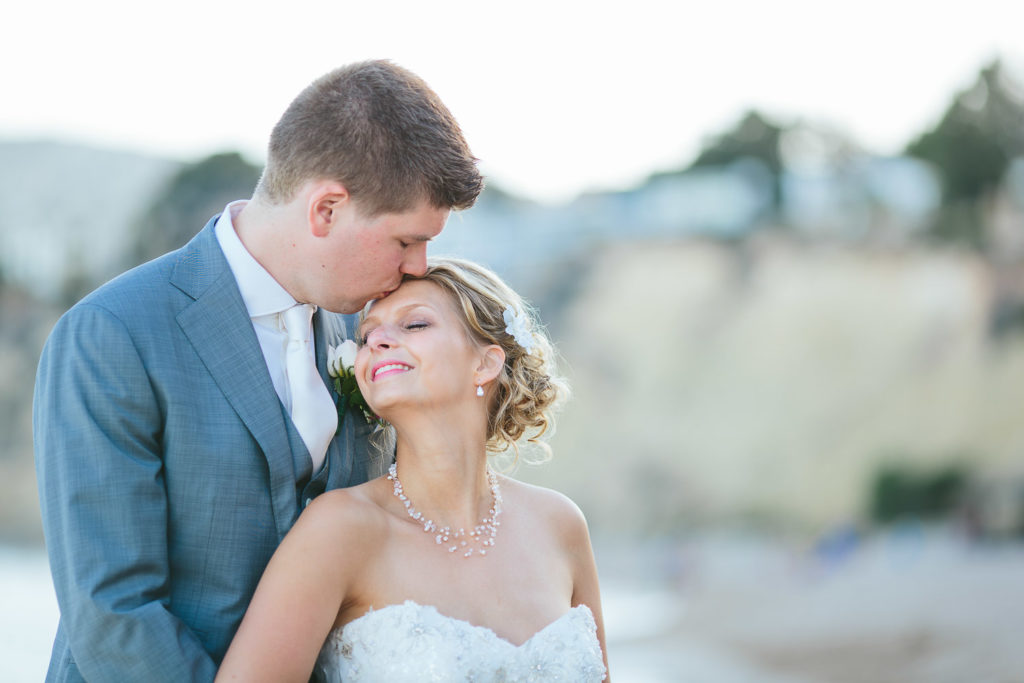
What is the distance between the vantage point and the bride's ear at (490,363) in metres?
3.84

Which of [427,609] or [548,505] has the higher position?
[548,505]

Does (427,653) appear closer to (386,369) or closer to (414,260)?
(386,369)

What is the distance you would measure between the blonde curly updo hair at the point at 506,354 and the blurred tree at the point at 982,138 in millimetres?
31492

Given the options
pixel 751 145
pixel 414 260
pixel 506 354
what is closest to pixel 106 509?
pixel 414 260

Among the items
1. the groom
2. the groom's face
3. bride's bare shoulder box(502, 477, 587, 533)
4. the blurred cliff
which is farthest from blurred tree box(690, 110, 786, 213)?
the groom

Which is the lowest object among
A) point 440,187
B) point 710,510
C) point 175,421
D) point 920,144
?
point 710,510

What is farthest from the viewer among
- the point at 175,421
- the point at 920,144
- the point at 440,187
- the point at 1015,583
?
the point at 920,144

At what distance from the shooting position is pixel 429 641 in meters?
3.37

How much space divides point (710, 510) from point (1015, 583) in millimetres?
9867

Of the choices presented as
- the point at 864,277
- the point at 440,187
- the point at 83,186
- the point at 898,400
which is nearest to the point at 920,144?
the point at 864,277

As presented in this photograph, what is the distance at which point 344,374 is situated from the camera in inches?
146

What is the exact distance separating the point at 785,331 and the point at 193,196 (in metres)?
24.6

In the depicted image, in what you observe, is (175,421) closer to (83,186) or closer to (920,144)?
(920,144)

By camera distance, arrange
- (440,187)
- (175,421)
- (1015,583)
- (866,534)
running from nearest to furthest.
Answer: (175,421)
(440,187)
(1015,583)
(866,534)
